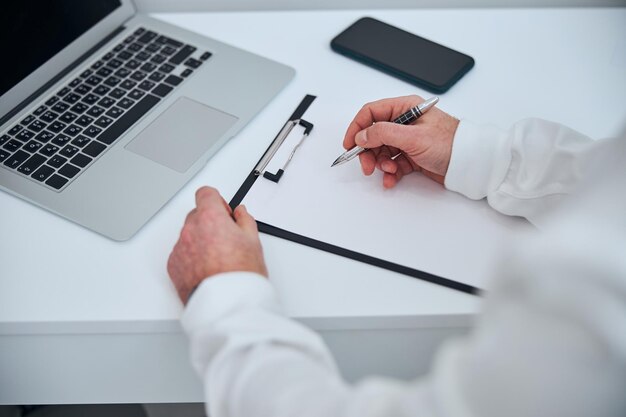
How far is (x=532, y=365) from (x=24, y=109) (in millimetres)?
734

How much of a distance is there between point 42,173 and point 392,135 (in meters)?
0.45

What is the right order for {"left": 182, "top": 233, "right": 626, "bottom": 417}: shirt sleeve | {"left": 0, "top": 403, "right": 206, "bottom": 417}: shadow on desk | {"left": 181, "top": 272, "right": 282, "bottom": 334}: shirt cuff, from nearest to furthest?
{"left": 182, "top": 233, "right": 626, "bottom": 417}: shirt sleeve, {"left": 181, "top": 272, "right": 282, "bottom": 334}: shirt cuff, {"left": 0, "top": 403, "right": 206, "bottom": 417}: shadow on desk

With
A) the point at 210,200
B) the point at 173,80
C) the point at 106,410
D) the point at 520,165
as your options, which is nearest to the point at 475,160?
the point at 520,165

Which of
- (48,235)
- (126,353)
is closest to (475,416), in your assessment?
(126,353)

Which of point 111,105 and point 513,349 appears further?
point 111,105

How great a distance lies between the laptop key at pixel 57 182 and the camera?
713 mm

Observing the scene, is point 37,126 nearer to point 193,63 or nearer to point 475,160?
point 193,63

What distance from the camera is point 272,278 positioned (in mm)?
636

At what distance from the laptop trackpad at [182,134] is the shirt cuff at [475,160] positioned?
31 centimetres

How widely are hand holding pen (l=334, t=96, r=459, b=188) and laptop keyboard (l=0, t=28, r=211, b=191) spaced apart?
0.97ft

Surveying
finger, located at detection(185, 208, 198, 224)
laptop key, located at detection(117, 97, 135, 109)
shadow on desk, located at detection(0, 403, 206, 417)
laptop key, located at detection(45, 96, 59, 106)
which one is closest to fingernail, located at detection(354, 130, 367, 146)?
finger, located at detection(185, 208, 198, 224)

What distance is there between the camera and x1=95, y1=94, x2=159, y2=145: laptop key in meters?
0.77

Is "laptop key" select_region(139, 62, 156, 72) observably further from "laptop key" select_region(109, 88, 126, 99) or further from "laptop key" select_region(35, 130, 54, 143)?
"laptop key" select_region(35, 130, 54, 143)

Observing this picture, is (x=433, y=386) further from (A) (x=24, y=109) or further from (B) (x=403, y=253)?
(A) (x=24, y=109)
